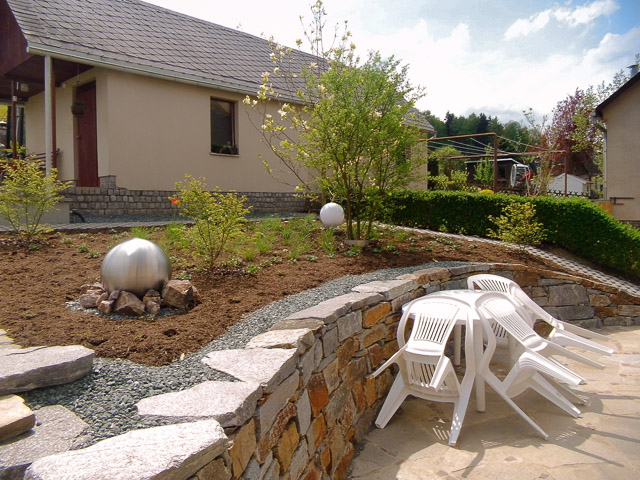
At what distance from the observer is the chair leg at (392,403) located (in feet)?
11.0

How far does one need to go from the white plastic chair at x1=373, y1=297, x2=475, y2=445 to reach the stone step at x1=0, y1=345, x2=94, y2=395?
6.70 feet

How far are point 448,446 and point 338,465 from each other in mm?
789

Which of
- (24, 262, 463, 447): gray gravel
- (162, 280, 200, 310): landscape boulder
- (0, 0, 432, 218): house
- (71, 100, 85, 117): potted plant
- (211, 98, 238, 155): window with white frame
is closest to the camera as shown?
(24, 262, 463, 447): gray gravel

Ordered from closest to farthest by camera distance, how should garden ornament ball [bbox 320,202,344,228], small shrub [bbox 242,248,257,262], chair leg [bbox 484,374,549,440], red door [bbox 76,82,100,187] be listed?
chair leg [bbox 484,374,549,440], small shrub [bbox 242,248,257,262], garden ornament ball [bbox 320,202,344,228], red door [bbox 76,82,100,187]

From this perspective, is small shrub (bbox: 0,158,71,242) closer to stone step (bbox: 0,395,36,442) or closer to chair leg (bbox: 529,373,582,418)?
stone step (bbox: 0,395,36,442)

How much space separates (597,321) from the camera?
6203mm

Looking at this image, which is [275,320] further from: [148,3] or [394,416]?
[148,3]

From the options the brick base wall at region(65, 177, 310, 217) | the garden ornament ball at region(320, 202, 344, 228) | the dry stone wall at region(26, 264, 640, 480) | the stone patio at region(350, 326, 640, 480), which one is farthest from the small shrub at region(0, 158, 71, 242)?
the stone patio at region(350, 326, 640, 480)

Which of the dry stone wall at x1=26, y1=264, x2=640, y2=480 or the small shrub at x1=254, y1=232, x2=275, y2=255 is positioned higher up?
the small shrub at x1=254, y1=232, x2=275, y2=255

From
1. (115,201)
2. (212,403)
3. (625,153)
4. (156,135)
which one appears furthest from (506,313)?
(625,153)

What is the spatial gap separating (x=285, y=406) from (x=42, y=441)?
1016 mm

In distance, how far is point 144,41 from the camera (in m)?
9.64

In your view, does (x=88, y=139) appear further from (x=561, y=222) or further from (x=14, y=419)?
(x=14, y=419)

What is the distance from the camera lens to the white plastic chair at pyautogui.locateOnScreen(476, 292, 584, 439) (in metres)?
3.12
